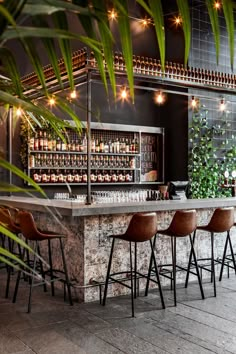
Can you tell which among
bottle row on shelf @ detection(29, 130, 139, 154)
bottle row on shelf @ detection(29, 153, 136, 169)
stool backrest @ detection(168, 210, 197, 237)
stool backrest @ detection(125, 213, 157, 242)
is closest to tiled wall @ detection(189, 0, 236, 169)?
bottle row on shelf @ detection(29, 130, 139, 154)

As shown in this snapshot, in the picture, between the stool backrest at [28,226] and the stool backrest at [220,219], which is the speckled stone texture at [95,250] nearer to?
the stool backrest at [28,226]

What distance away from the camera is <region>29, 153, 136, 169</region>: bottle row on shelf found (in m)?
7.93

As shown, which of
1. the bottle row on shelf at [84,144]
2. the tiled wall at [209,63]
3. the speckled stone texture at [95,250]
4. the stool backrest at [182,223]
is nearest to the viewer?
the stool backrest at [182,223]

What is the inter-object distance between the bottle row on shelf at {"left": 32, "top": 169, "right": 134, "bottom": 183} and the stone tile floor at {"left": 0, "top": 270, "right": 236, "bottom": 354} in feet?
9.90

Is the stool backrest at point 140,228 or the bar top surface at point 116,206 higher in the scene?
the bar top surface at point 116,206

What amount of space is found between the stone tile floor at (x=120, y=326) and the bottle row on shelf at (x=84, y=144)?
3.31 meters

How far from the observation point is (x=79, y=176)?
8.30 meters

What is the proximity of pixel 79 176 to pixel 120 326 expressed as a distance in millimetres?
4459

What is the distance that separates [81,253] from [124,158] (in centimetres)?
424

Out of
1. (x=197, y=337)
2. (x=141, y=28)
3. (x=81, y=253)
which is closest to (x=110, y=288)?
(x=81, y=253)

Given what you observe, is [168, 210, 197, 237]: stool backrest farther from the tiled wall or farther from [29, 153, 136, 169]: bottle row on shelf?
the tiled wall

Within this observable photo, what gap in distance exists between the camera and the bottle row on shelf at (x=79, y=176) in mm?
7957

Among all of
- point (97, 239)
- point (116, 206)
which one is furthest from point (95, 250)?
point (116, 206)

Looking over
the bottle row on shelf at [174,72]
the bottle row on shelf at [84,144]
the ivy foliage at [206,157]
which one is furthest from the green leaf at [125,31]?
the ivy foliage at [206,157]
